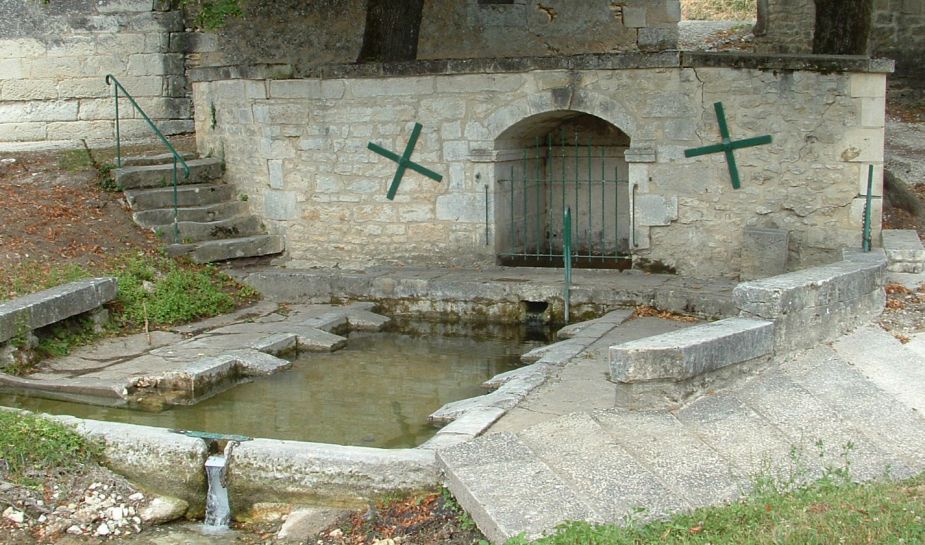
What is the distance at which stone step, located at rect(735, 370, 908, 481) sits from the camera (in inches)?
223

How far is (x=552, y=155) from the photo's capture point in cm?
1213

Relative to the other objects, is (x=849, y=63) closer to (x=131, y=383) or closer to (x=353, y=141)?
(x=353, y=141)

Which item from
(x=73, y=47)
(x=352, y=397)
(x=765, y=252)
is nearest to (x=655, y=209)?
(x=765, y=252)

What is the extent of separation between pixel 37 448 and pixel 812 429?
4.38 metres

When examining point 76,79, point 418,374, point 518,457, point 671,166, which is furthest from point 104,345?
point 76,79

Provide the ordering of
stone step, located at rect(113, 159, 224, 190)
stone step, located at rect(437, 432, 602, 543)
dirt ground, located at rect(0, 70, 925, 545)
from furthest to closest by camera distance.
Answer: stone step, located at rect(113, 159, 224, 190), dirt ground, located at rect(0, 70, 925, 545), stone step, located at rect(437, 432, 602, 543)

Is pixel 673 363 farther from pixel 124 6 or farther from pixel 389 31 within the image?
A: pixel 124 6

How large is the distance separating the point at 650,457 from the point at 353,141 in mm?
6428

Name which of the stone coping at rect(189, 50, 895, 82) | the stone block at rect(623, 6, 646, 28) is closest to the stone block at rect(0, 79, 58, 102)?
the stone coping at rect(189, 50, 895, 82)

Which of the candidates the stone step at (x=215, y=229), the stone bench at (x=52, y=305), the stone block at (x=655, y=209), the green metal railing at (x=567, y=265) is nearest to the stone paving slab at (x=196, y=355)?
the stone bench at (x=52, y=305)

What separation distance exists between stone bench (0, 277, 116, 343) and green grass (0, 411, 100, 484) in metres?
2.02

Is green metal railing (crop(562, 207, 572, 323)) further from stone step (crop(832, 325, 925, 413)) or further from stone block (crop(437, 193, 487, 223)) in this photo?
stone step (crop(832, 325, 925, 413))

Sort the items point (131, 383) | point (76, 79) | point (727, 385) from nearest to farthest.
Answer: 1. point (727, 385)
2. point (131, 383)
3. point (76, 79)

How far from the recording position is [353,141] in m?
11.3
